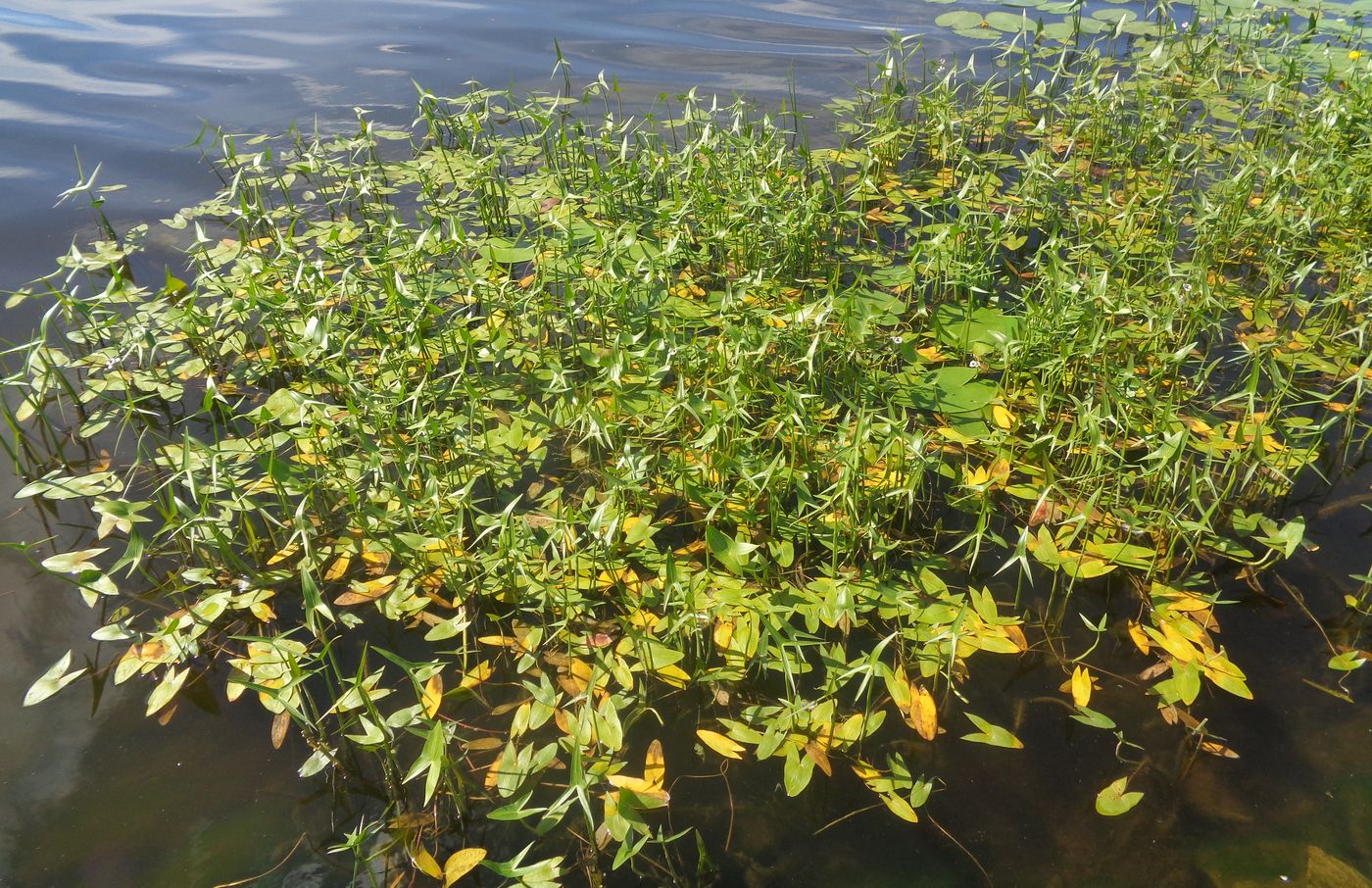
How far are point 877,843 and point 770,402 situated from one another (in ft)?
4.39

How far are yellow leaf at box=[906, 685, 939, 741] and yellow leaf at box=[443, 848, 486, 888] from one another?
0.92 meters

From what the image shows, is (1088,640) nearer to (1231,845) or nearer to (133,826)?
(1231,845)

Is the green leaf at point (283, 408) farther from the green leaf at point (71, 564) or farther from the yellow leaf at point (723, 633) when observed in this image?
the yellow leaf at point (723, 633)

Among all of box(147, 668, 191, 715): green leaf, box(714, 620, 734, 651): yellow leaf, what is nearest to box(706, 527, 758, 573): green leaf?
box(714, 620, 734, 651): yellow leaf

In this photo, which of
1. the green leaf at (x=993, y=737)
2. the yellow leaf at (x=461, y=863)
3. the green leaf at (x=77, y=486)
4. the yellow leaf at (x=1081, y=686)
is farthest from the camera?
the green leaf at (x=77, y=486)

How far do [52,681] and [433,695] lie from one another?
844 millimetres

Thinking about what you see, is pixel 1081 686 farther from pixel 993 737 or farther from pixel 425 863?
pixel 425 863

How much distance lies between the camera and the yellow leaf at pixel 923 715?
192 cm

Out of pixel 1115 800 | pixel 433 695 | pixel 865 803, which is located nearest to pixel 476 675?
pixel 433 695

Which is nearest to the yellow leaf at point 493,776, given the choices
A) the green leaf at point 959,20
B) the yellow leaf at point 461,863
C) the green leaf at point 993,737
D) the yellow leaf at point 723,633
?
the yellow leaf at point 461,863

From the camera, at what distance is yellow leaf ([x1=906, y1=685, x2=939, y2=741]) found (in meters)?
1.92

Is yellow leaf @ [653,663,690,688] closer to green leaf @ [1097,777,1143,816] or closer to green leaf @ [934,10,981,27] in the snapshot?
green leaf @ [1097,777,1143,816]

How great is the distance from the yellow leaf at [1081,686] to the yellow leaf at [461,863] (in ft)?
4.23

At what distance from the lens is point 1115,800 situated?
1790 mm
